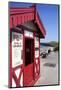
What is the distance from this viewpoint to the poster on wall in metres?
2.34

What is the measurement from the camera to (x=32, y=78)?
94.8 inches

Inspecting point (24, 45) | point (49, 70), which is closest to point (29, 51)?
point (24, 45)

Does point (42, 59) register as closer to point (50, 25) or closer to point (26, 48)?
point (26, 48)

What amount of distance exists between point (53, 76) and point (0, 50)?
721mm

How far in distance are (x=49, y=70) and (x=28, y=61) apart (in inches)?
11.3

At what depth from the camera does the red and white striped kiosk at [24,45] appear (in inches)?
91.6

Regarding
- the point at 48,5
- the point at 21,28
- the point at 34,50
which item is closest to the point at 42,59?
the point at 34,50

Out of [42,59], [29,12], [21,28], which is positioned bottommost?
[42,59]

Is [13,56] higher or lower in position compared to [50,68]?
higher

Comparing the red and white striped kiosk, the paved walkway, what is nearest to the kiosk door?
the red and white striped kiosk

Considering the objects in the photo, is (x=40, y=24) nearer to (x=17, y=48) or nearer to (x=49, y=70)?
(x=17, y=48)

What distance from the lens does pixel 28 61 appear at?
2402 mm

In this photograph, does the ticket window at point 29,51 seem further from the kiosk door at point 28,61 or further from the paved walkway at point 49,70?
the paved walkway at point 49,70

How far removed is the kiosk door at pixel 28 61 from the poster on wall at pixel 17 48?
2.9 inches
